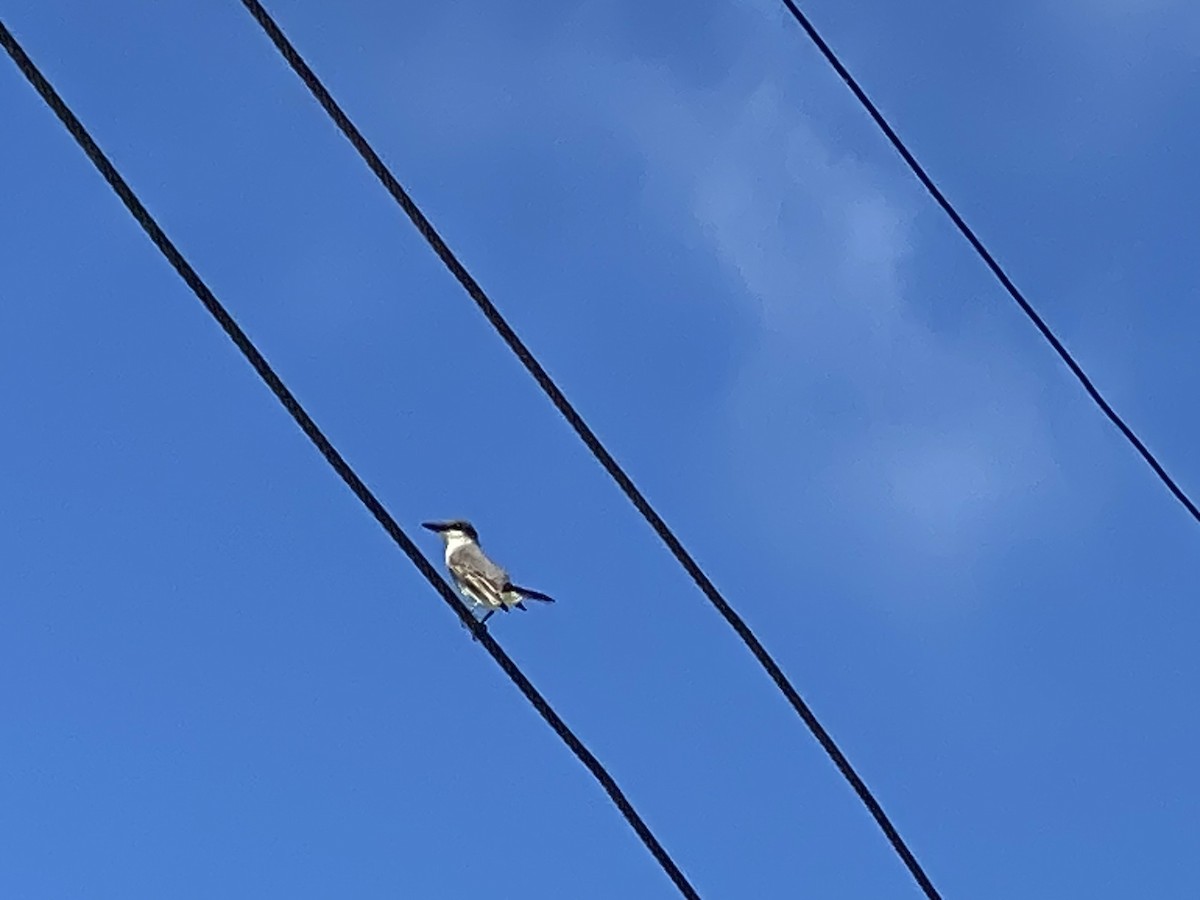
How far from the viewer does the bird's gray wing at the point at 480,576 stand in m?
10.6

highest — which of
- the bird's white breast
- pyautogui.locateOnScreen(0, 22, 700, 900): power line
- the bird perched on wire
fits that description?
the bird's white breast

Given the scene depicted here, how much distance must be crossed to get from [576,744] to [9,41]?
2.70 metres

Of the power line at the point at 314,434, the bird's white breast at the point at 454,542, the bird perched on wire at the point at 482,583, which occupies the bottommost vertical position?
the power line at the point at 314,434

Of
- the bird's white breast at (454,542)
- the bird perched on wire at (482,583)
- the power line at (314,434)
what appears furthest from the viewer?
the bird's white breast at (454,542)

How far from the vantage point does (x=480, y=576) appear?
10.8m

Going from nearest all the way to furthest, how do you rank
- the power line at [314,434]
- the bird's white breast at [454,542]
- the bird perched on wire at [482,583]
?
the power line at [314,434] → the bird perched on wire at [482,583] → the bird's white breast at [454,542]

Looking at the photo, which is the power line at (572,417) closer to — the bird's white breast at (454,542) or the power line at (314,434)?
the power line at (314,434)

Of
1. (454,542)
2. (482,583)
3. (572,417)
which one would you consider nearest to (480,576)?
(482,583)

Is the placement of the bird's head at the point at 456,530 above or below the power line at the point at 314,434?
above

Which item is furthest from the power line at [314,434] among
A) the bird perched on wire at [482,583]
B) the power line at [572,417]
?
the bird perched on wire at [482,583]

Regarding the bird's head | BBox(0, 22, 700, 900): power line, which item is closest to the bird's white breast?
the bird's head

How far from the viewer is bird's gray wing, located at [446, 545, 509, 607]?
10586mm

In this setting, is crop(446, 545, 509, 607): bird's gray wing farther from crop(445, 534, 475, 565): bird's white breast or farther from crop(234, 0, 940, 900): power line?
crop(234, 0, 940, 900): power line

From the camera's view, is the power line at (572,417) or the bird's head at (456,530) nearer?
the power line at (572,417)
